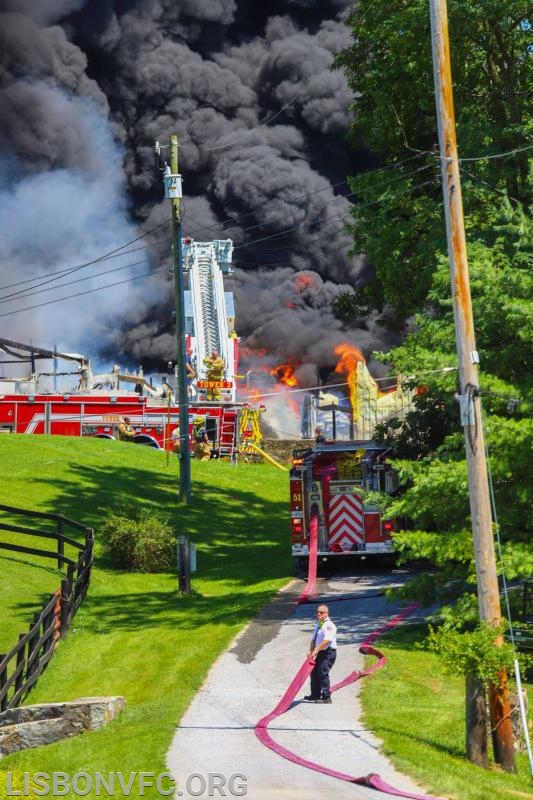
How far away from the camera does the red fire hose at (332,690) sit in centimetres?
1258

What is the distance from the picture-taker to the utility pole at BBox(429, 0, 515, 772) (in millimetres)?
14453

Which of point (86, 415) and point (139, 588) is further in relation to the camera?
point (86, 415)

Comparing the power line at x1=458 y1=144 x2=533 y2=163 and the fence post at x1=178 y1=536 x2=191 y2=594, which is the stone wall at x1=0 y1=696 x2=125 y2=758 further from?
the power line at x1=458 y1=144 x2=533 y2=163

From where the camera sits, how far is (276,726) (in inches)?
614

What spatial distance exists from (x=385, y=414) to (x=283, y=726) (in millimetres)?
42463

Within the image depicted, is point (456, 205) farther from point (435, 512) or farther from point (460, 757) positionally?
point (460, 757)

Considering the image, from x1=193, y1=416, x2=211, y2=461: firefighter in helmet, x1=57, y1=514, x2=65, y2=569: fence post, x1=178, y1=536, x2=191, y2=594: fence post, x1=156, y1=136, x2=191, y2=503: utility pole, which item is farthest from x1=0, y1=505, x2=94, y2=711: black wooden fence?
x1=193, y1=416, x2=211, y2=461: firefighter in helmet

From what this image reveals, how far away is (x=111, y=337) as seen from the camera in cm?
10288

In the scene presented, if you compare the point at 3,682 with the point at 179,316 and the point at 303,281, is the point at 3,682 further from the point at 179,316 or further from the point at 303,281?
the point at 303,281

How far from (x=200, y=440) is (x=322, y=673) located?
114ft

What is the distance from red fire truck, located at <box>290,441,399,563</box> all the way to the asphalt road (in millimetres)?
4513

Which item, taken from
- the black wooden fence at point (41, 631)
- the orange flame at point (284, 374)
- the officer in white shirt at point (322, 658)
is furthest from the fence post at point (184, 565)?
the orange flame at point (284, 374)

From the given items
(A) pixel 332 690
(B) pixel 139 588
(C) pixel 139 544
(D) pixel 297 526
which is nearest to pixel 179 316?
(C) pixel 139 544

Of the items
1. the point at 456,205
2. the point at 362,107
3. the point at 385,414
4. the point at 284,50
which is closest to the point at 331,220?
the point at 284,50
